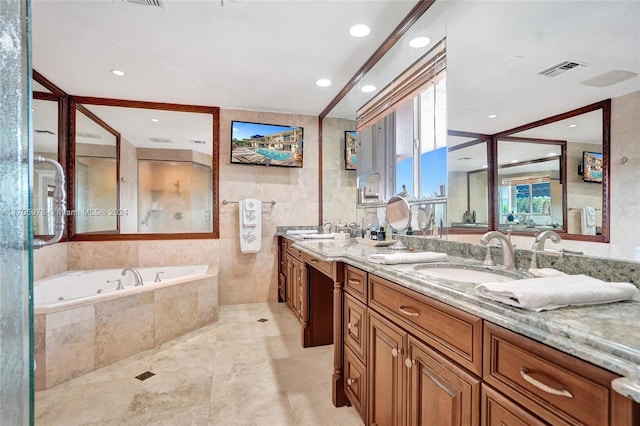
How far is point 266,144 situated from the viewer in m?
3.75

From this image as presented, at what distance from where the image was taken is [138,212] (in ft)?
11.5

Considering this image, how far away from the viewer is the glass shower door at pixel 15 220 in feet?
2.38

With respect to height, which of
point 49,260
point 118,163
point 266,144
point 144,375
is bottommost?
point 144,375

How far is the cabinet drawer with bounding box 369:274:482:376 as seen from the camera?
78cm

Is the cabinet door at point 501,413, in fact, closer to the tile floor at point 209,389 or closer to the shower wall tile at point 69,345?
the tile floor at point 209,389

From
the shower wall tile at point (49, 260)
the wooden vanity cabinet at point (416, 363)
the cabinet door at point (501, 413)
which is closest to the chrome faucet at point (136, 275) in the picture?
the shower wall tile at point (49, 260)

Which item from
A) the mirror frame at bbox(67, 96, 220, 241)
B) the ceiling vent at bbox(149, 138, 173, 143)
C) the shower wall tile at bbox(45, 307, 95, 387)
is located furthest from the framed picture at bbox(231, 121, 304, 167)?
the shower wall tile at bbox(45, 307, 95, 387)

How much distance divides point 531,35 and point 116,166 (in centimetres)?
391

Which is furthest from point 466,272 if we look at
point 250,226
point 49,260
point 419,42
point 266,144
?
point 49,260

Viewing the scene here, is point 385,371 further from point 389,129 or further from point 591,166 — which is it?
point 389,129

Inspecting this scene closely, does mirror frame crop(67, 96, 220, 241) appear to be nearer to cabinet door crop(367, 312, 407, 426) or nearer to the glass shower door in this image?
cabinet door crop(367, 312, 407, 426)

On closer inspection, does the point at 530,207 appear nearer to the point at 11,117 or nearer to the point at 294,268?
the point at 11,117

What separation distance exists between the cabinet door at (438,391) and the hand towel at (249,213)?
278cm

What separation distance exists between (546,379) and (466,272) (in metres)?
0.74
